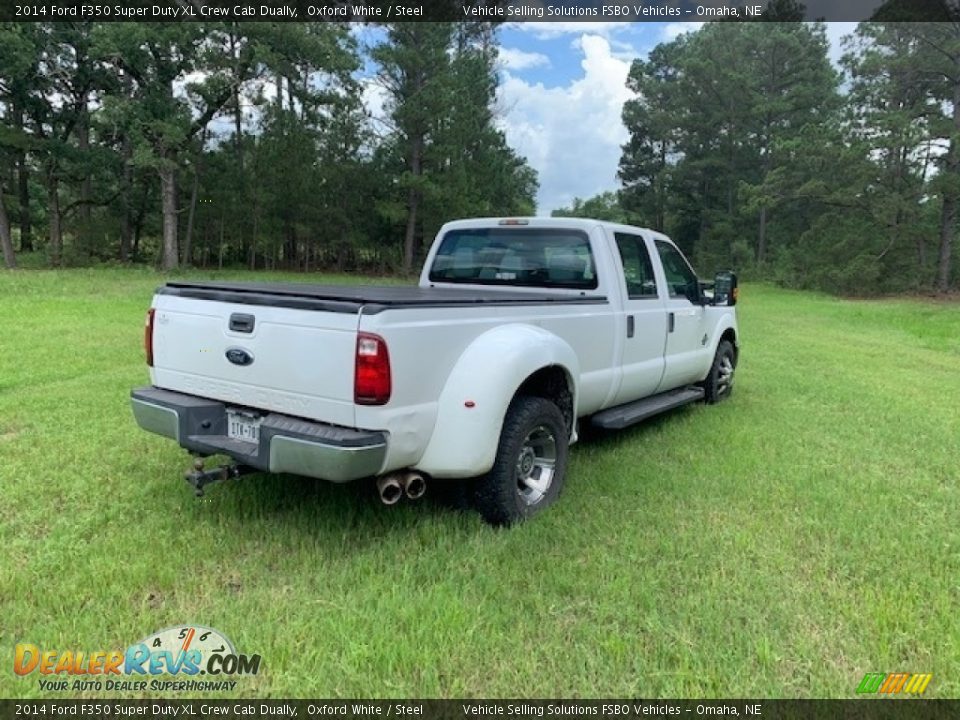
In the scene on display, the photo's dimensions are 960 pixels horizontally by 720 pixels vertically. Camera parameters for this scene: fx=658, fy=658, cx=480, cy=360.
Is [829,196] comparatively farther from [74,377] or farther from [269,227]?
[74,377]

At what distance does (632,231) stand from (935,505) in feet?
8.95

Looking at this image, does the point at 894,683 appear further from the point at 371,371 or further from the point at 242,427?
the point at 242,427

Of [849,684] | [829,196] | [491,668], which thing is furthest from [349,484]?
[829,196]

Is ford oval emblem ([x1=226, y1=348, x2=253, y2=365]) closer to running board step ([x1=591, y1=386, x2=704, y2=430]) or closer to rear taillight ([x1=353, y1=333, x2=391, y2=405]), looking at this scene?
rear taillight ([x1=353, y1=333, x2=391, y2=405])

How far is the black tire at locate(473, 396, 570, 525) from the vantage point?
348 centimetres

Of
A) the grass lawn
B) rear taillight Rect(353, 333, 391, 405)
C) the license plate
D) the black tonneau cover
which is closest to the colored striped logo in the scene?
the grass lawn

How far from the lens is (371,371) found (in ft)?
9.39

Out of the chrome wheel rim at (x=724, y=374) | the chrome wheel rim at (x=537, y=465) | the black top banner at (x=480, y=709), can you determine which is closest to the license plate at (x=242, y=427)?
the black top banner at (x=480, y=709)

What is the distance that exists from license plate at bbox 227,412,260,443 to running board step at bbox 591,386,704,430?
235 centimetres

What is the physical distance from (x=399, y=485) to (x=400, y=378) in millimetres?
542

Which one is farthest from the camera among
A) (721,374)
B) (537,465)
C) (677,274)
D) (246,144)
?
(246,144)

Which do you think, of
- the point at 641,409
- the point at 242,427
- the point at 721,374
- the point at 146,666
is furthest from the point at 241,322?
the point at 721,374

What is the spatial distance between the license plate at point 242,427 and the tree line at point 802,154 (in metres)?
26.7

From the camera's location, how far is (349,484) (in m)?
4.09
